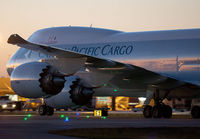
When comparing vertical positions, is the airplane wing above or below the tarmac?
above

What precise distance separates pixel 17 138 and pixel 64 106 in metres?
13.1

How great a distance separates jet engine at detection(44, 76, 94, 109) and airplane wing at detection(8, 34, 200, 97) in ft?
5.70

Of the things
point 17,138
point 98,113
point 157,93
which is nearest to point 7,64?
point 98,113

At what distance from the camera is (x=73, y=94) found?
2650 centimetres

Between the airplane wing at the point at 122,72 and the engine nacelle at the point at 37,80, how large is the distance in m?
1.52

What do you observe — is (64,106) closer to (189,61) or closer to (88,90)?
(88,90)

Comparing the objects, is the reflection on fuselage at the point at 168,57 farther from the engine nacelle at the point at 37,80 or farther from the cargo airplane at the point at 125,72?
the engine nacelle at the point at 37,80

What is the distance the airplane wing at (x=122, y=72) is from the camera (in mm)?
22719

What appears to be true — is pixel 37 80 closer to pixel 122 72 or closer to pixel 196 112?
pixel 122 72

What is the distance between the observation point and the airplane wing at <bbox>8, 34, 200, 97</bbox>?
74.5 ft

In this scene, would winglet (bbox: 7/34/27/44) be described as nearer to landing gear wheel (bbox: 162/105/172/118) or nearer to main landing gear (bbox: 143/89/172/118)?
main landing gear (bbox: 143/89/172/118)

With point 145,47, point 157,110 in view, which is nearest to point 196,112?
point 157,110

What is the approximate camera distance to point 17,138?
45.6ft

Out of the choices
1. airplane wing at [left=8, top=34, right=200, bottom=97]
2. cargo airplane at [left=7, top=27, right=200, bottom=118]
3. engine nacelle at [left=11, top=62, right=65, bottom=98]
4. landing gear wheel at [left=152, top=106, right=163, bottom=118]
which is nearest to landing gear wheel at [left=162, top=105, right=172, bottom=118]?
cargo airplane at [left=7, top=27, right=200, bottom=118]
